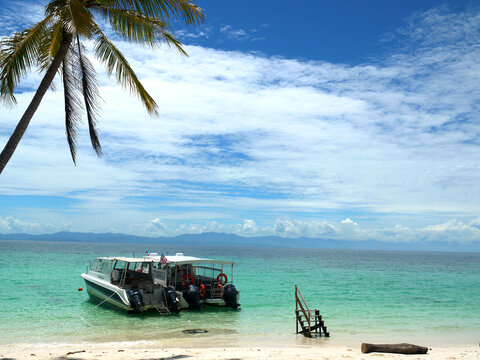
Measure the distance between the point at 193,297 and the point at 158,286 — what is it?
1.90 meters

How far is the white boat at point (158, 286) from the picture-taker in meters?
20.8

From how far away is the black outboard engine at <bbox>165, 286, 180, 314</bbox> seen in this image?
2070 centimetres

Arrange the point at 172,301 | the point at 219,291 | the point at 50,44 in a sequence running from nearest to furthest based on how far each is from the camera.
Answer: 1. the point at 50,44
2. the point at 172,301
3. the point at 219,291

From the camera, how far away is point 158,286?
861 inches

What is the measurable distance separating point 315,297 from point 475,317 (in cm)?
1187

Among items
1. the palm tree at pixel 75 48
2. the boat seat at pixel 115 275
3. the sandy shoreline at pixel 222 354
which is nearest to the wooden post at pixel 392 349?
the sandy shoreline at pixel 222 354

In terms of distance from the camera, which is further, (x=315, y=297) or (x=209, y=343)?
(x=315, y=297)

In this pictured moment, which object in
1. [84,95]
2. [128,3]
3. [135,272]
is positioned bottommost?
[135,272]

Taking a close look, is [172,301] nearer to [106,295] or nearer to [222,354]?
[106,295]

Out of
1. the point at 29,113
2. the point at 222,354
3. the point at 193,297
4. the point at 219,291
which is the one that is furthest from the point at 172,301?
the point at 29,113

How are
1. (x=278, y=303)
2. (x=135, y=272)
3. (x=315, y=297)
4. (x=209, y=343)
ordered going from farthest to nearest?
(x=315, y=297) < (x=278, y=303) < (x=135, y=272) < (x=209, y=343)

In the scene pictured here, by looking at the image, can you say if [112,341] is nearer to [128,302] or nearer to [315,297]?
[128,302]

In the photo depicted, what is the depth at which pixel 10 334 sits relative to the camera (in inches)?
662

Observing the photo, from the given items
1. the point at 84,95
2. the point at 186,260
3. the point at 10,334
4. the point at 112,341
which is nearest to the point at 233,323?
the point at 186,260
